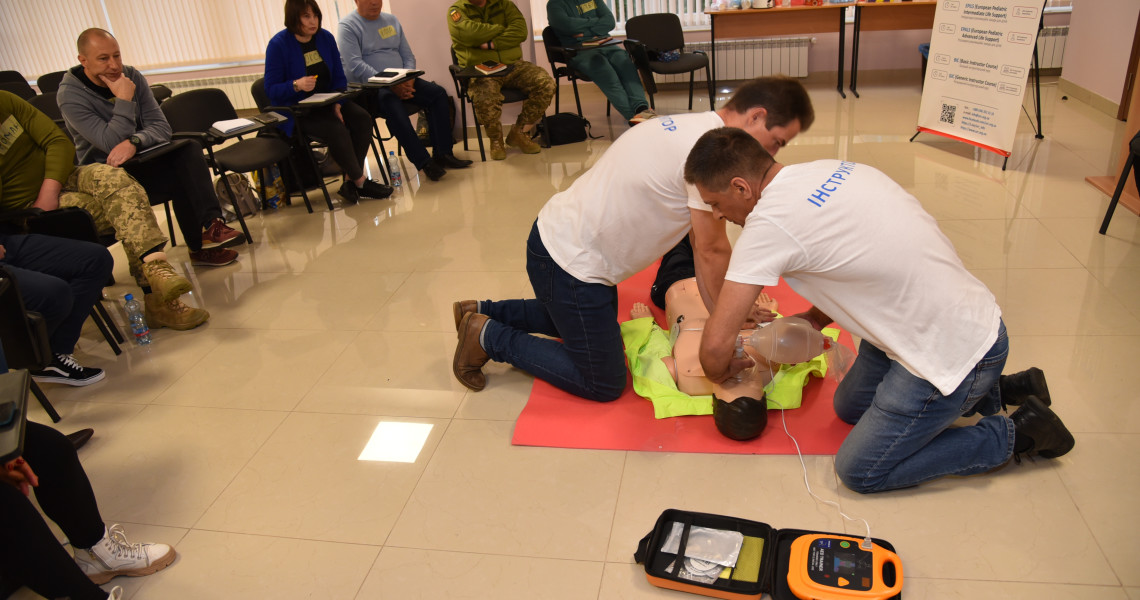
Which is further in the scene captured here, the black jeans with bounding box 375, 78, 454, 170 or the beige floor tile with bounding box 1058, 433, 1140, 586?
the black jeans with bounding box 375, 78, 454, 170

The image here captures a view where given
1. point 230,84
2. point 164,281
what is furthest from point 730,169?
point 230,84

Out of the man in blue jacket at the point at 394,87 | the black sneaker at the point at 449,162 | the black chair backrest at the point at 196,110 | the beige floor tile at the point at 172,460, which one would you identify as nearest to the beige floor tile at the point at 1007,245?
the beige floor tile at the point at 172,460

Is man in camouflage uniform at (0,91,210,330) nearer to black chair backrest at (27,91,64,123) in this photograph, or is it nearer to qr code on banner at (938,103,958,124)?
black chair backrest at (27,91,64,123)

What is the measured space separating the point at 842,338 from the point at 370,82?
373 centimetres

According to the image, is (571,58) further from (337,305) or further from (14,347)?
(14,347)

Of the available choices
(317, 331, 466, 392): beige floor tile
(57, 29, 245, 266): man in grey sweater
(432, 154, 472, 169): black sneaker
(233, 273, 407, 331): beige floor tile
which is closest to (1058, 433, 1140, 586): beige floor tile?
(317, 331, 466, 392): beige floor tile

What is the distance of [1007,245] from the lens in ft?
11.7

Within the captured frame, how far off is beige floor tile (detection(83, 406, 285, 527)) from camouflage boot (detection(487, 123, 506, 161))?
3473mm

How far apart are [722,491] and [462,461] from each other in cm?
Result: 82

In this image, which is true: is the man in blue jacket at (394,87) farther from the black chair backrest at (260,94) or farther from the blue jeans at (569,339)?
the blue jeans at (569,339)

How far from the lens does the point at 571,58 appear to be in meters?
6.09

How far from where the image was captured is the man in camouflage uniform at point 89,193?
330 cm

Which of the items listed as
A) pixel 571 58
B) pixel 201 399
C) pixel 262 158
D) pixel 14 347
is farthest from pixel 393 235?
pixel 571 58

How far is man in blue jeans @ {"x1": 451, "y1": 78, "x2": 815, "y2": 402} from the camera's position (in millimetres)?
2209
